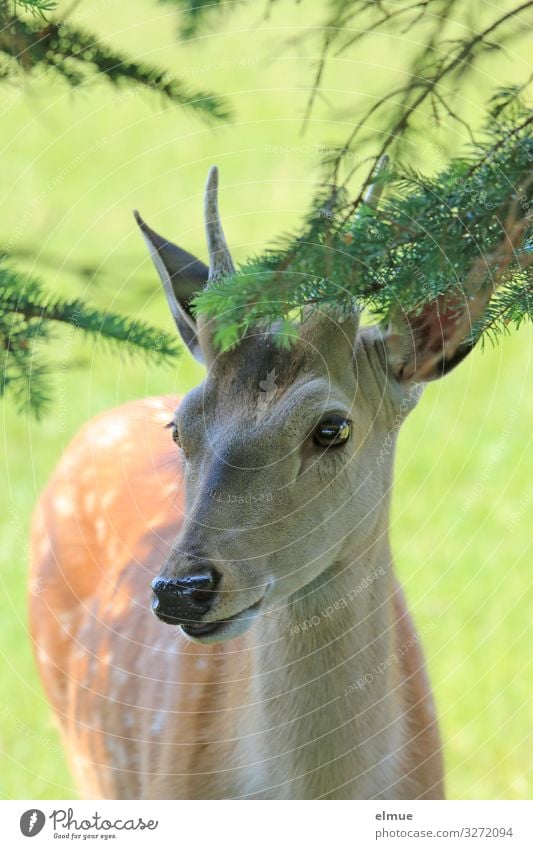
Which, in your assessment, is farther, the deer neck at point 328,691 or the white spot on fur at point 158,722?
the white spot on fur at point 158,722

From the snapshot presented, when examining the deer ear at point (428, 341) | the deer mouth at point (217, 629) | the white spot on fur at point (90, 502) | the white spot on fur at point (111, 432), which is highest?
the white spot on fur at point (111, 432)

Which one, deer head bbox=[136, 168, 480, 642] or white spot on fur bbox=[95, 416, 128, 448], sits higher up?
white spot on fur bbox=[95, 416, 128, 448]

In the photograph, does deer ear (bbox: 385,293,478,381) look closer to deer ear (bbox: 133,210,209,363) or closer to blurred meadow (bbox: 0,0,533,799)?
blurred meadow (bbox: 0,0,533,799)

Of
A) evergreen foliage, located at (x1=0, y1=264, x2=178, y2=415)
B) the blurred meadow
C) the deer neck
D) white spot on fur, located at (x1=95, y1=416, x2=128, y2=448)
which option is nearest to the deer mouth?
the deer neck

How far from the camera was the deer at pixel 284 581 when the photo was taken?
126 inches

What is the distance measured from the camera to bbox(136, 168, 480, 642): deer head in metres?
3.10

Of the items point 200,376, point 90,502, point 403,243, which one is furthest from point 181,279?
point 200,376

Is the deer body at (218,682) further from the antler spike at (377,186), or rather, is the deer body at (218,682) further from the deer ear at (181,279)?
the antler spike at (377,186)

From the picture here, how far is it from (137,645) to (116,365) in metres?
4.67

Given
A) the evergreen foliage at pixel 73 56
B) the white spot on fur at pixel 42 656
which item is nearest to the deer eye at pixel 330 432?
the evergreen foliage at pixel 73 56

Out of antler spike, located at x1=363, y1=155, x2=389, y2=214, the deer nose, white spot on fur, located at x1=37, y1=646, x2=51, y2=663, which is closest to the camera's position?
antler spike, located at x1=363, y1=155, x2=389, y2=214

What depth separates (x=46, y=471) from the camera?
8.05 m
